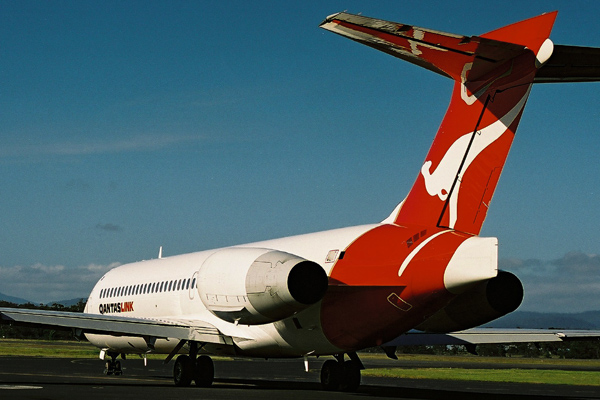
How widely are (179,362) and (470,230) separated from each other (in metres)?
8.26

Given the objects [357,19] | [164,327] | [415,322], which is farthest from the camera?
[164,327]

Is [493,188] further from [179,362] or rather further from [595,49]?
[179,362]

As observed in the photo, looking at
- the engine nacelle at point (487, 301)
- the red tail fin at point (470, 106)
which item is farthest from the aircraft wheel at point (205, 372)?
the red tail fin at point (470, 106)

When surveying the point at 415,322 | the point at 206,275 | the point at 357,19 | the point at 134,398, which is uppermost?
the point at 357,19

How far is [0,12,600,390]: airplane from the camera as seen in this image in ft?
43.4

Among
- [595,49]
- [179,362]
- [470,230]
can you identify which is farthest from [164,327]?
[595,49]

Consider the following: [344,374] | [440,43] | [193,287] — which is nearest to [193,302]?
[193,287]

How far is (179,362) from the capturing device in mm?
19234

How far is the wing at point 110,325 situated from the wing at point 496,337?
4.25m

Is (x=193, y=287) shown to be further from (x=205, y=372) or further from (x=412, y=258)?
(x=412, y=258)

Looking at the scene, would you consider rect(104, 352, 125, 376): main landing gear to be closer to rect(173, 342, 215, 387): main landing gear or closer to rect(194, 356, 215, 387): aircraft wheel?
rect(173, 342, 215, 387): main landing gear

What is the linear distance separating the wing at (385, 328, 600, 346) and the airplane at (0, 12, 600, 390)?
103 millimetres

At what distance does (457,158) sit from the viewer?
47.9 feet

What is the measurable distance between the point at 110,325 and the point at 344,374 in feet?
17.9
